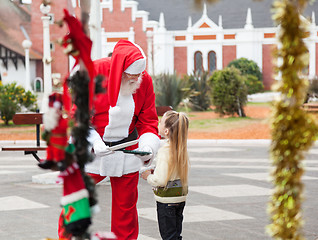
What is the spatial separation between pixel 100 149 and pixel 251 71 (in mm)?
38379

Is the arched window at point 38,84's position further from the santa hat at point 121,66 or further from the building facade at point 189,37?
the santa hat at point 121,66

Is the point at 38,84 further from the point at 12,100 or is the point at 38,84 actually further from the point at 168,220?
the point at 168,220

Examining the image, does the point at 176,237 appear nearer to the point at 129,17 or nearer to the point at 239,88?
the point at 239,88

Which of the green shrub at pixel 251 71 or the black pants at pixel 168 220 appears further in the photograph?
the green shrub at pixel 251 71

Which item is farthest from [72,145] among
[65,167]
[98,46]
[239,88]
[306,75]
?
[239,88]

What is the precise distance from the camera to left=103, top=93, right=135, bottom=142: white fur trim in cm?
383

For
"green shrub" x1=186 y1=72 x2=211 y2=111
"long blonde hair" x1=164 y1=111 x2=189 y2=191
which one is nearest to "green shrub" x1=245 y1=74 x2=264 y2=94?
"green shrub" x1=186 y1=72 x2=211 y2=111

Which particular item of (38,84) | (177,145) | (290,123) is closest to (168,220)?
(177,145)

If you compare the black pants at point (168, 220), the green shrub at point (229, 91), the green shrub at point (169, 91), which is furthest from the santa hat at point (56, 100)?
the green shrub at point (229, 91)

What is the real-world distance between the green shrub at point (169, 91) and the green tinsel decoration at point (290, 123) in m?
17.8

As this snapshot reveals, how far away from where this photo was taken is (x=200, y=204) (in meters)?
6.47

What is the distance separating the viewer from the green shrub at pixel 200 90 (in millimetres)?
25578

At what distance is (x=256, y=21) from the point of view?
44.0 m

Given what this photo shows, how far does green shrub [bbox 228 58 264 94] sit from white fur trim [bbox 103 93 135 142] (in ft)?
117
